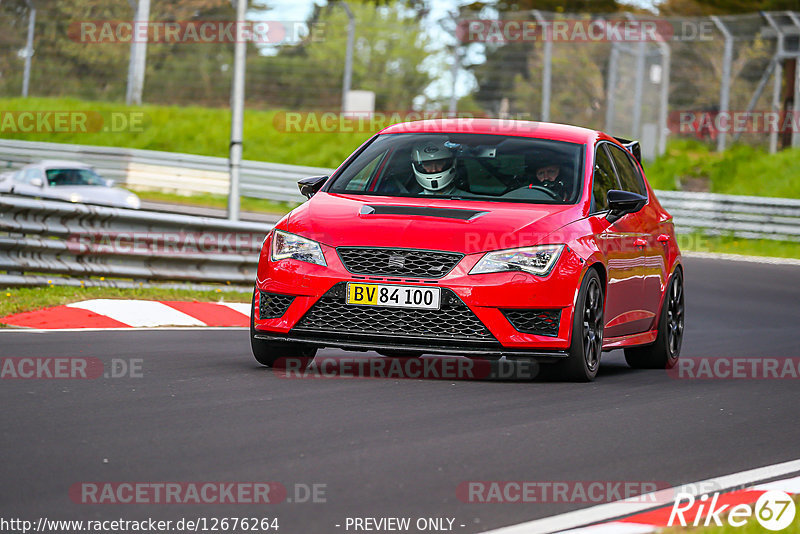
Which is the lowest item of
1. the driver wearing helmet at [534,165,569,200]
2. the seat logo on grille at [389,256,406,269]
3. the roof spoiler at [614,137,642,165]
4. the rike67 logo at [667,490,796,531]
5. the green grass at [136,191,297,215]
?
the green grass at [136,191,297,215]

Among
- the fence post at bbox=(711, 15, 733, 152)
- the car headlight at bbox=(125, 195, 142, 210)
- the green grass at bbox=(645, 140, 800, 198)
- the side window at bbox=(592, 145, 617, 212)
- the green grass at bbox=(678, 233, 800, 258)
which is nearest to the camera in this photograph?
the side window at bbox=(592, 145, 617, 212)

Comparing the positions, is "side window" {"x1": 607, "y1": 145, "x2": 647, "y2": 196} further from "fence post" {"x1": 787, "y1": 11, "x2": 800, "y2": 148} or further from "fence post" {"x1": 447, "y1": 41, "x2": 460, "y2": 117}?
"fence post" {"x1": 787, "y1": 11, "x2": 800, "y2": 148}

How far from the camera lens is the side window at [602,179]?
907cm

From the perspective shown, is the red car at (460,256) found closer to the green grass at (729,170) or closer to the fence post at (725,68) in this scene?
Result: the fence post at (725,68)

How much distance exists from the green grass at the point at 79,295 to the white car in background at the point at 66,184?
1259 cm

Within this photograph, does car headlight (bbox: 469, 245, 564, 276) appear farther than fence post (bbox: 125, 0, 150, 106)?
No

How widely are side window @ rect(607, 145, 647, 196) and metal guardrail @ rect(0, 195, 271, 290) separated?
207 inches

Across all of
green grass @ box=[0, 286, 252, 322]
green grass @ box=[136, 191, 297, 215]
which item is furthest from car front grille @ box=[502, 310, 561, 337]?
green grass @ box=[136, 191, 297, 215]

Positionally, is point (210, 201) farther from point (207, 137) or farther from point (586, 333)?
point (586, 333)

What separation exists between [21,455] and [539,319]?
3416 mm

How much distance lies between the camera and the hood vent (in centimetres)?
821

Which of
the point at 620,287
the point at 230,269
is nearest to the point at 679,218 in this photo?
the point at 230,269

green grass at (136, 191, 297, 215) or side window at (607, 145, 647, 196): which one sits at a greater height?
side window at (607, 145, 647, 196)

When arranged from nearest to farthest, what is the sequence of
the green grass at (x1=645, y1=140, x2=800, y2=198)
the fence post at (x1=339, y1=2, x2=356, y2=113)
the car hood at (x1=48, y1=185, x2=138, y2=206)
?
the car hood at (x1=48, y1=185, x2=138, y2=206) < the fence post at (x1=339, y1=2, x2=356, y2=113) < the green grass at (x1=645, y1=140, x2=800, y2=198)
